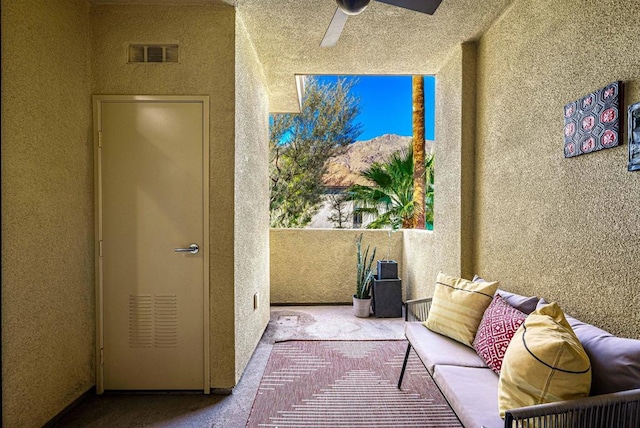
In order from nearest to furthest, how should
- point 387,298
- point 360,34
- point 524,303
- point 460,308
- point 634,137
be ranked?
point 634,137 → point 524,303 → point 460,308 → point 360,34 → point 387,298

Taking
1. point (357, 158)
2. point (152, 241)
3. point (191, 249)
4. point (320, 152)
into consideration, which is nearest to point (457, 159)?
point (191, 249)

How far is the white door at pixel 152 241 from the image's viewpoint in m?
2.49

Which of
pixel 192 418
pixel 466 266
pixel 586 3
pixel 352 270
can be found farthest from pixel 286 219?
pixel 586 3

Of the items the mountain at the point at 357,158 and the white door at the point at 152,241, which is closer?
the white door at the point at 152,241

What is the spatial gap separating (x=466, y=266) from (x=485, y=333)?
3.55 feet

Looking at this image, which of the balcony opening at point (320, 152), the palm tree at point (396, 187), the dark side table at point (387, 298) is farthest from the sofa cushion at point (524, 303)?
the balcony opening at point (320, 152)

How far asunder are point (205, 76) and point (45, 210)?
1.31 meters

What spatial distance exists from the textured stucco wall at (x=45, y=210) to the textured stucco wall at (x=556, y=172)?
2.92 meters

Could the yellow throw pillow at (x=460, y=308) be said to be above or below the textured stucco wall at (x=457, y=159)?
below

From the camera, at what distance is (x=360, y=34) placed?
9.40 ft

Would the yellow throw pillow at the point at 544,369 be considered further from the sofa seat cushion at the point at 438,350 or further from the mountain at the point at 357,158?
the mountain at the point at 357,158

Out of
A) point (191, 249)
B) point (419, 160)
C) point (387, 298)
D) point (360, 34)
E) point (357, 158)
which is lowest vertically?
Result: point (387, 298)

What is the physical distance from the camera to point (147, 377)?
2490 millimetres

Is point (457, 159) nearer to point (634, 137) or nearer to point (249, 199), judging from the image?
point (634, 137)
